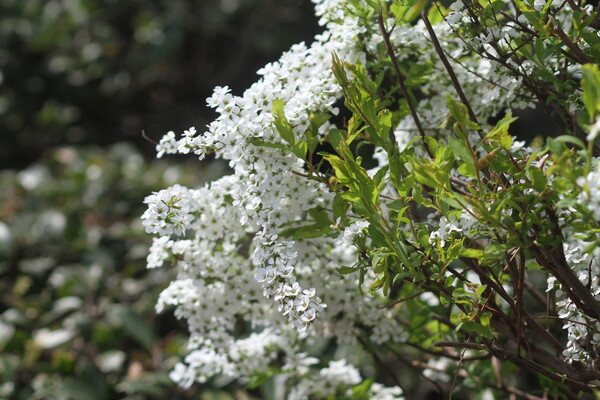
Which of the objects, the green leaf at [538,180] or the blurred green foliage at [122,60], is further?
the blurred green foliage at [122,60]

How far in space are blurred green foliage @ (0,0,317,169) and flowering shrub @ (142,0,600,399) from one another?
317 centimetres

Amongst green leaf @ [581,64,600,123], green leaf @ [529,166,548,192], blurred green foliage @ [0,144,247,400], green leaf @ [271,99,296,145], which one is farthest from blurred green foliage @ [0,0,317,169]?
green leaf @ [581,64,600,123]

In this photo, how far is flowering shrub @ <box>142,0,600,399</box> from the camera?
938 millimetres

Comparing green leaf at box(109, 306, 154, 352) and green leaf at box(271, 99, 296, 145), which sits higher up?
green leaf at box(109, 306, 154, 352)

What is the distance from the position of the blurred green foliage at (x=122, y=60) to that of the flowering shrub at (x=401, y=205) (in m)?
3.17

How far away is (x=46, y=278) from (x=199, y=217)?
172 cm

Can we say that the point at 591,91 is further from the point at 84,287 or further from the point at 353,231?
the point at 84,287

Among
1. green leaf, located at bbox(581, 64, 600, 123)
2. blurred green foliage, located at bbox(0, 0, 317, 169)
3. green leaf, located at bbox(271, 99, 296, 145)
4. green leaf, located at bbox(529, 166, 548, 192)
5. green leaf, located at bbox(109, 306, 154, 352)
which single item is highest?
blurred green foliage, located at bbox(0, 0, 317, 169)

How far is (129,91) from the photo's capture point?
4879mm

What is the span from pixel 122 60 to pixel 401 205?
13.8ft

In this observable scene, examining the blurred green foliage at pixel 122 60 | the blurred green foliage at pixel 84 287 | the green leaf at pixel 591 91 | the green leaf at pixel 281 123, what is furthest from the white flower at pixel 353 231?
the blurred green foliage at pixel 122 60

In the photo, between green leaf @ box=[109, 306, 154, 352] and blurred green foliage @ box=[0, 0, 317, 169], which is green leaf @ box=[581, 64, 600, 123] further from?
blurred green foliage @ box=[0, 0, 317, 169]

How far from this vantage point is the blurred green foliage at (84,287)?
2170 mm

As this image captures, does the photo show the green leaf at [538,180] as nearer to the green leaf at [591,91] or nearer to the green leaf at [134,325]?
the green leaf at [591,91]
